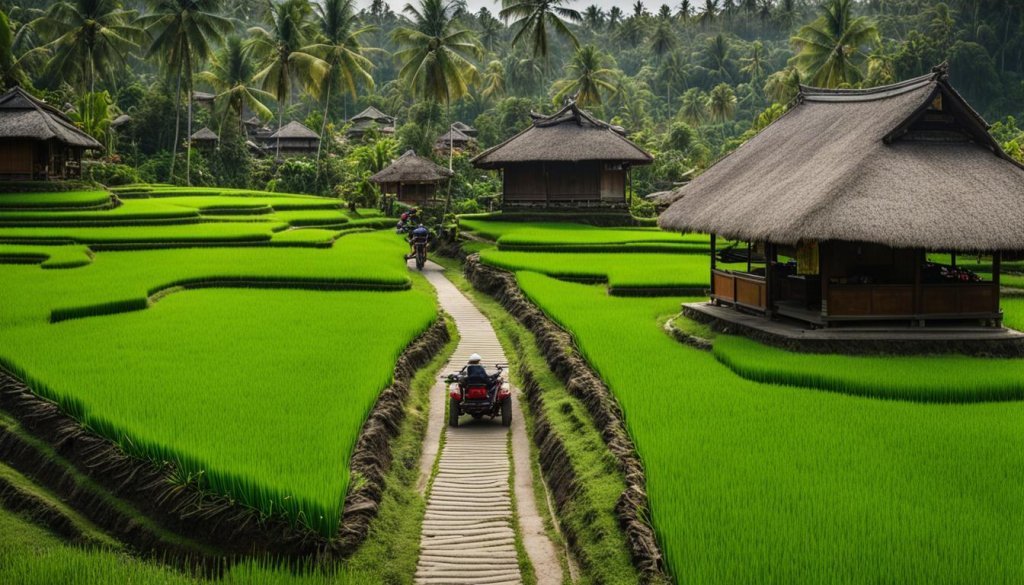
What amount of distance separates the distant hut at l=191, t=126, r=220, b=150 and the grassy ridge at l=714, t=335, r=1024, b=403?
50640mm

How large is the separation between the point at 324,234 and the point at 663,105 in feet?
217

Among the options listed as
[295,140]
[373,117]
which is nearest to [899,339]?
[295,140]

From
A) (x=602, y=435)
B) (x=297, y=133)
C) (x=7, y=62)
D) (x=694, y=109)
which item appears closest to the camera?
(x=602, y=435)

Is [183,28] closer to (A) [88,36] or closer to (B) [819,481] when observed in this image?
(A) [88,36]

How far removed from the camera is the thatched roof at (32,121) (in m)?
34.6

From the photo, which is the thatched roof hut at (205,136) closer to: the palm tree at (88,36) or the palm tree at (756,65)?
the palm tree at (88,36)

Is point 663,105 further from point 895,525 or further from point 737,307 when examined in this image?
point 895,525

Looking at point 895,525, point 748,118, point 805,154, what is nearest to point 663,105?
point 748,118

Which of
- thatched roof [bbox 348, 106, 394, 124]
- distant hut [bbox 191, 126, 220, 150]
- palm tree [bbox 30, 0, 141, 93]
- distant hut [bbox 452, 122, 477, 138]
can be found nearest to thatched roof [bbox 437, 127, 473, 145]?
distant hut [bbox 452, 122, 477, 138]

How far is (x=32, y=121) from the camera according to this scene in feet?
115

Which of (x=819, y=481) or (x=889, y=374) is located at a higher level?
(x=889, y=374)

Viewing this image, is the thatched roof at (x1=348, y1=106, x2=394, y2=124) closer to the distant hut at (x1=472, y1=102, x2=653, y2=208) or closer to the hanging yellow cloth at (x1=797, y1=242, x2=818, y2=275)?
the distant hut at (x1=472, y1=102, x2=653, y2=208)

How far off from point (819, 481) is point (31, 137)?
35.2 meters

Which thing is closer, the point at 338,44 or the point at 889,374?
the point at 889,374
